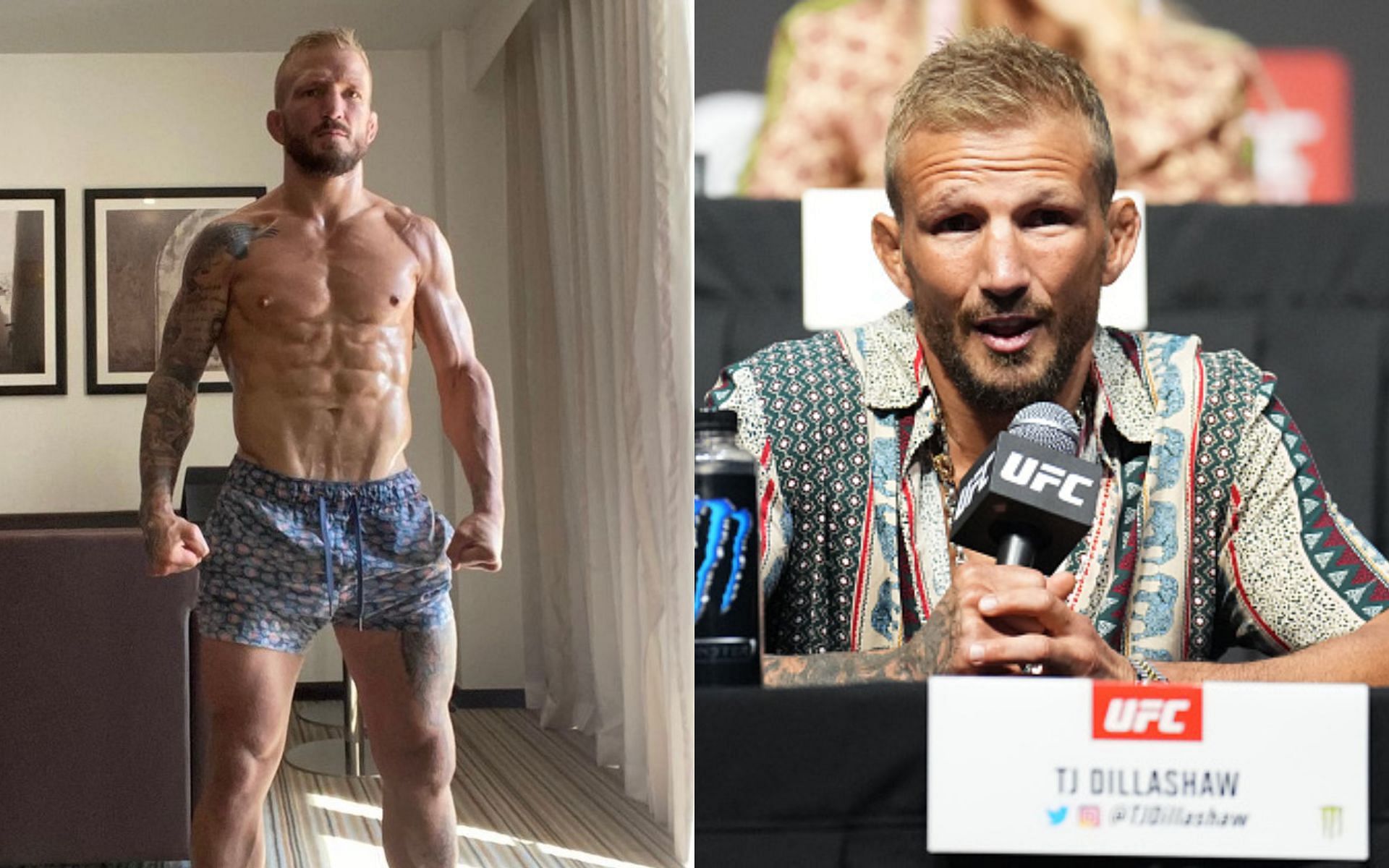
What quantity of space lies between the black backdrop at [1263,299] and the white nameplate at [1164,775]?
8.3 inches

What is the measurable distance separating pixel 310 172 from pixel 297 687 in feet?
11.3

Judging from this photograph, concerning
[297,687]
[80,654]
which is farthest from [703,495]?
[297,687]

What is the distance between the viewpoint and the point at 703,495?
1.50m

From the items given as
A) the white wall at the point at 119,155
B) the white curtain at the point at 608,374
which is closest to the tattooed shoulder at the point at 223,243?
the white curtain at the point at 608,374

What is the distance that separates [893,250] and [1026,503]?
29cm

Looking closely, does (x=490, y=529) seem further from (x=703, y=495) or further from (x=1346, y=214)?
(x=1346, y=214)

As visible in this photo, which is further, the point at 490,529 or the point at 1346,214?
the point at 490,529

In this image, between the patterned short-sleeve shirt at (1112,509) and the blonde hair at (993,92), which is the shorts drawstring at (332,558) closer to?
the patterned short-sleeve shirt at (1112,509)

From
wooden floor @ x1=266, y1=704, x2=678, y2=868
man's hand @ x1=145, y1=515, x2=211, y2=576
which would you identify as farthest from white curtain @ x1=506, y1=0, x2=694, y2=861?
man's hand @ x1=145, y1=515, x2=211, y2=576

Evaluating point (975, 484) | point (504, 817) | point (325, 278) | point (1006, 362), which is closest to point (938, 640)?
point (975, 484)

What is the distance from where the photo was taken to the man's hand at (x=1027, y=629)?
1.45 meters

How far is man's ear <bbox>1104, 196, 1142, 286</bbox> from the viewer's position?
1.57 meters

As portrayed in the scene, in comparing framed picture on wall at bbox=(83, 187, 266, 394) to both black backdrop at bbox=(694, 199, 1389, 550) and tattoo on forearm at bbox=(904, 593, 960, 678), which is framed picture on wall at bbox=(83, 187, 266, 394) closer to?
black backdrop at bbox=(694, 199, 1389, 550)

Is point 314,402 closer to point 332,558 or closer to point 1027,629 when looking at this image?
point 332,558
